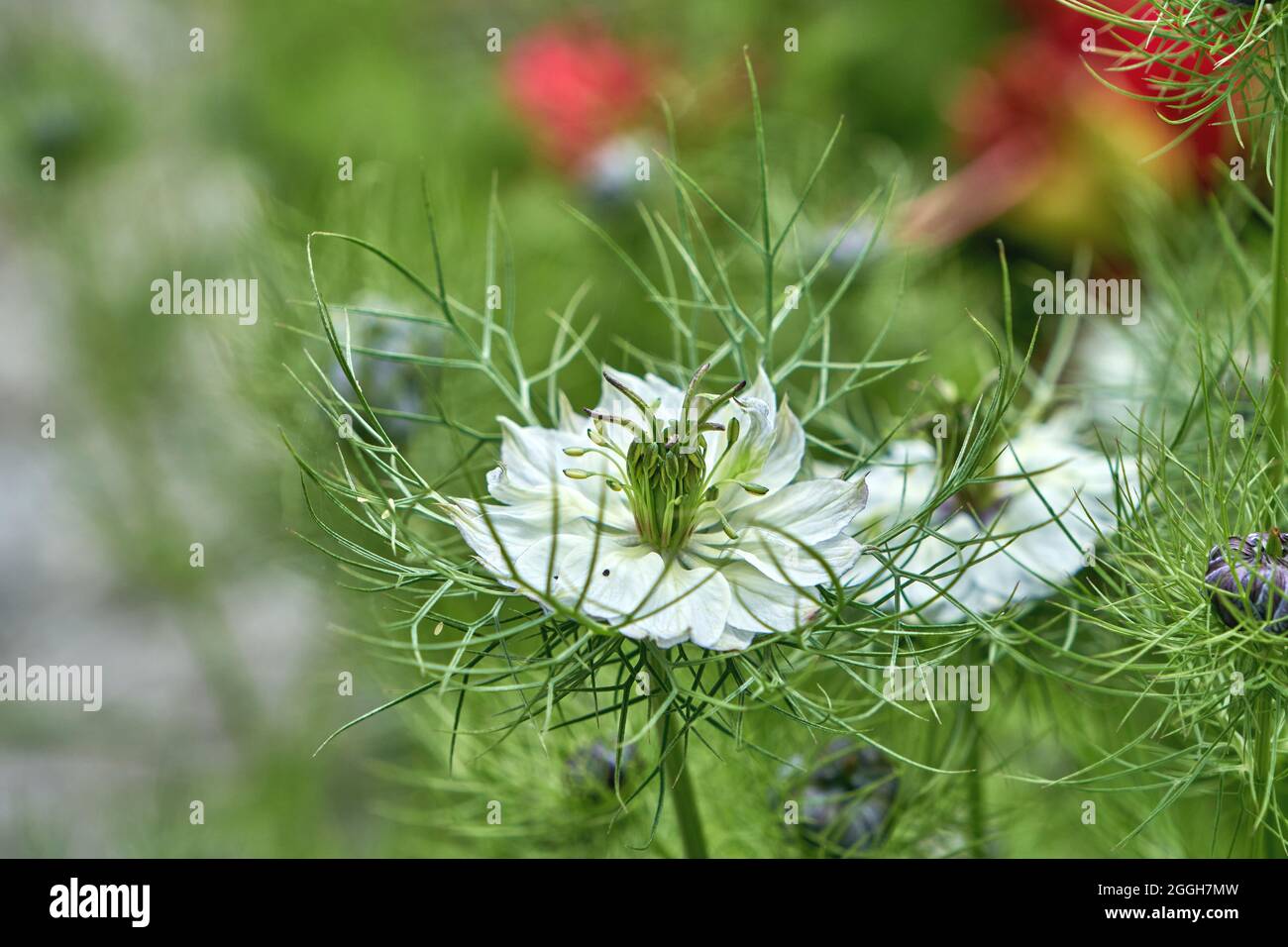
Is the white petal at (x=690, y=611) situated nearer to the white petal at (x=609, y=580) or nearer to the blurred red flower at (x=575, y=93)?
the white petal at (x=609, y=580)

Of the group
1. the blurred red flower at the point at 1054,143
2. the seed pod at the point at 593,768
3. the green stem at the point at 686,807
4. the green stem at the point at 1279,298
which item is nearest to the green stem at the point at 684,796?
the green stem at the point at 686,807

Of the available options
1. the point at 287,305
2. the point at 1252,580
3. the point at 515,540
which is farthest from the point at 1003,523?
the point at 287,305

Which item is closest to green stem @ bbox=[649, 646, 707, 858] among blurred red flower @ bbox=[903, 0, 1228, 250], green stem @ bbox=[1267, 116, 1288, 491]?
green stem @ bbox=[1267, 116, 1288, 491]

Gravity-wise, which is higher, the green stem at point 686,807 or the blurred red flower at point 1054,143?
the blurred red flower at point 1054,143

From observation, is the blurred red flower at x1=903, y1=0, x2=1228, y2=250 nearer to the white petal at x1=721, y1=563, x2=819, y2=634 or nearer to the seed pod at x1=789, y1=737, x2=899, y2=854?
the seed pod at x1=789, y1=737, x2=899, y2=854

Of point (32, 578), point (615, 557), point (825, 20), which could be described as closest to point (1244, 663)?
point (615, 557)

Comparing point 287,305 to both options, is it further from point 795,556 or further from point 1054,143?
point 1054,143
